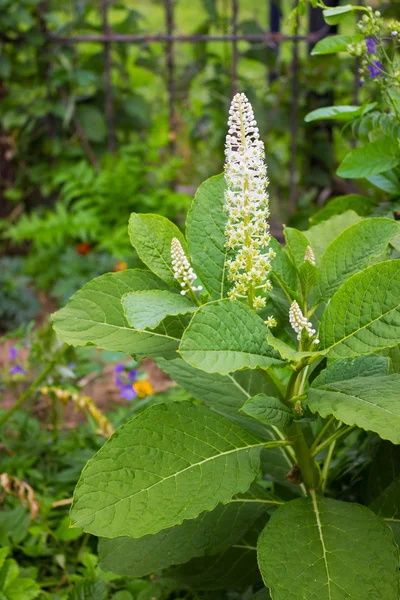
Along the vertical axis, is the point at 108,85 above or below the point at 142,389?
above

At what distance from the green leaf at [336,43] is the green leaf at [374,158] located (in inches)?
8.8

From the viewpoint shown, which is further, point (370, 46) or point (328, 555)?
point (370, 46)

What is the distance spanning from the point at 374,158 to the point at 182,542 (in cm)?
91

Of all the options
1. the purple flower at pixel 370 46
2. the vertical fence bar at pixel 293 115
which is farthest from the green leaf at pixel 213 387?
the vertical fence bar at pixel 293 115

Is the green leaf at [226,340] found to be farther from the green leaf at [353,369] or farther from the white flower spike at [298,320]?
the green leaf at [353,369]

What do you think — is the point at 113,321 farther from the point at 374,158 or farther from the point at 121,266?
the point at 121,266

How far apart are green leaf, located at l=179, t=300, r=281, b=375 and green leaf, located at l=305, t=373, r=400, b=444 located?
0.34 feet

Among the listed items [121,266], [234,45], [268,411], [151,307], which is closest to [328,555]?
[268,411]

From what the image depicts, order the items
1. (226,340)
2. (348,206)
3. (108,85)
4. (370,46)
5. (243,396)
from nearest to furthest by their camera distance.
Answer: (226,340) → (243,396) → (370,46) → (348,206) → (108,85)

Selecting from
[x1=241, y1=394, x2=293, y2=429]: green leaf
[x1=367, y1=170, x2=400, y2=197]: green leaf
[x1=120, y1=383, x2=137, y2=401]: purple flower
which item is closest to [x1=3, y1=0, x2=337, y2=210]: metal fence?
[x1=120, y1=383, x2=137, y2=401]: purple flower

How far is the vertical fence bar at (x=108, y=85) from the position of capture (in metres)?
3.95

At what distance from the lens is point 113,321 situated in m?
1.24

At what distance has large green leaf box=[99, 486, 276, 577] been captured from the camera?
129cm

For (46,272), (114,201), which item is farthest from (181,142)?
(46,272)
